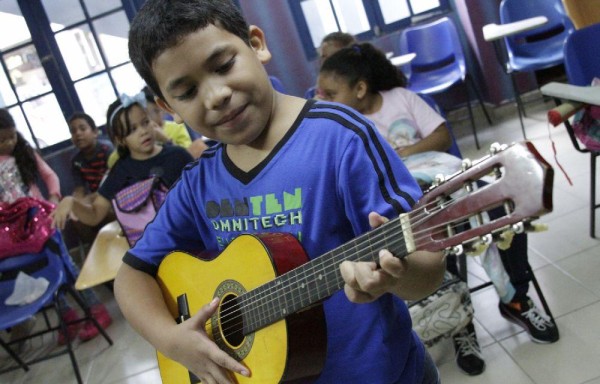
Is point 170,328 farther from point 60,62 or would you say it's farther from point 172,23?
point 60,62

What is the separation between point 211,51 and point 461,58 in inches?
177

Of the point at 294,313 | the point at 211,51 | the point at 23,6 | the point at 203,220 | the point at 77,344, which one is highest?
the point at 23,6

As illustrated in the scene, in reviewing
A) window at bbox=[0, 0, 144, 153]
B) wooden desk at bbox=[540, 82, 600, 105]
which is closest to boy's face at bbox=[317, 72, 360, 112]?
wooden desk at bbox=[540, 82, 600, 105]

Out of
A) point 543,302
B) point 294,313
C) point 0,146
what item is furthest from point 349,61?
point 0,146

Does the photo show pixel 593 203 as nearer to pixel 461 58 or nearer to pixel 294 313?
pixel 294 313

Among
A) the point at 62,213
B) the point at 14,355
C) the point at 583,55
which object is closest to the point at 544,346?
the point at 583,55

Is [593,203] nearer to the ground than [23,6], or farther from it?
nearer to the ground

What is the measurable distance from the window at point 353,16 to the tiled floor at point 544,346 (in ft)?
6.56

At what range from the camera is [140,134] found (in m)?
2.73

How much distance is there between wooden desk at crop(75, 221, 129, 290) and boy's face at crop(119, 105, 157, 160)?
0.43 m

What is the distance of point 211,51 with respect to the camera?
2.88 ft

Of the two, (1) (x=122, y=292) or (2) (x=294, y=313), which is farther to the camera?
(1) (x=122, y=292)

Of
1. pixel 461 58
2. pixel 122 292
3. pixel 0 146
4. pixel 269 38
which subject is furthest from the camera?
pixel 269 38

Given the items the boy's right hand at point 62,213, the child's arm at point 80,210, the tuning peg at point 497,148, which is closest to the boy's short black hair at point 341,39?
the child's arm at point 80,210
